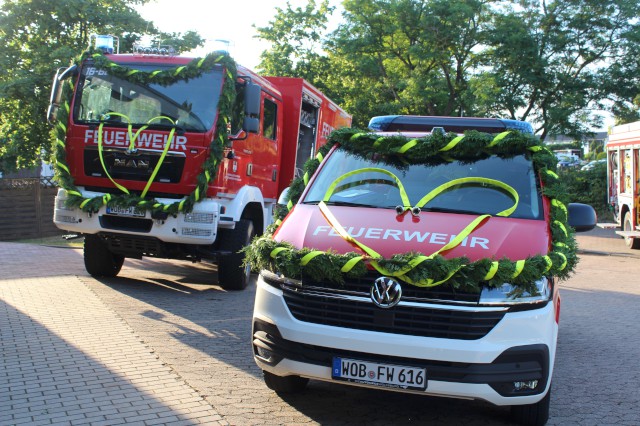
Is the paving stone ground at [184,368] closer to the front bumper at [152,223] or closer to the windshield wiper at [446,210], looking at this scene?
the front bumper at [152,223]

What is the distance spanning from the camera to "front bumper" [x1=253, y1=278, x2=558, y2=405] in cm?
407

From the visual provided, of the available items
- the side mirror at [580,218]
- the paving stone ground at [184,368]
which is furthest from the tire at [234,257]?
the side mirror at [580,218]

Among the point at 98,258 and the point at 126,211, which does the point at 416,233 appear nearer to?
the point at 126,211

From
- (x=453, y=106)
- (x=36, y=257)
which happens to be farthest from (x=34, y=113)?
(x=453, y=106)

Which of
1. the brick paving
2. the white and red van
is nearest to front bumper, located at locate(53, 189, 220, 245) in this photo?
the brick paving

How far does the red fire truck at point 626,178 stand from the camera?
1845 centimetres

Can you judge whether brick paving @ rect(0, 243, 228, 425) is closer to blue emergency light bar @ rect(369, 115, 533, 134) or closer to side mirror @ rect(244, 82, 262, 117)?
side mirror @ rect(244, 82, 262, 117)

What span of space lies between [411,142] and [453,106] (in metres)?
24.7

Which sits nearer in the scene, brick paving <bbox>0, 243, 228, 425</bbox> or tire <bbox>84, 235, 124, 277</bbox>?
brick paving <bbox>0, 243, 228, 425</bbox>

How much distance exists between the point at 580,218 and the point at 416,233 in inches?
63.7

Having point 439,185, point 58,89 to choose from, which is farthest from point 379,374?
point 58,89

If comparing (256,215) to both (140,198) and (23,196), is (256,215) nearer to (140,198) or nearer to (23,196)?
(140,198)

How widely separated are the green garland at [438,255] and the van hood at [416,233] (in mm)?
110

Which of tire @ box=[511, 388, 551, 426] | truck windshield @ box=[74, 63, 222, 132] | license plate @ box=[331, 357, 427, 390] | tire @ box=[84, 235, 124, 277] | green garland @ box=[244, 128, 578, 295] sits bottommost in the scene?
tire @ box=[511, 388, 551, 426]
